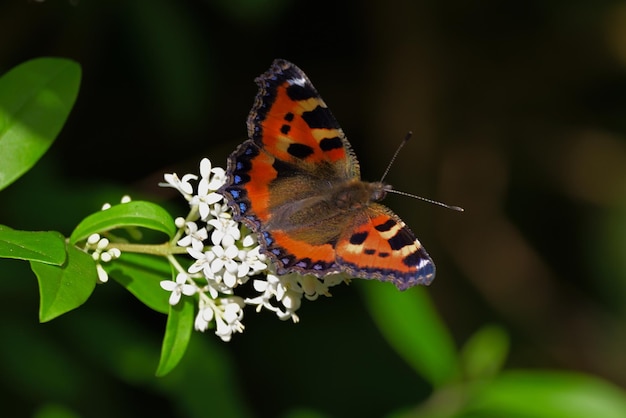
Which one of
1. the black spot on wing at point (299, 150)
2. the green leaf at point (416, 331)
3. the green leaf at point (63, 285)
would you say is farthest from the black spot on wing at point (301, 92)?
the green leaf at point (416, 331)

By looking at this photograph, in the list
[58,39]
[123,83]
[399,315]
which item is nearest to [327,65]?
[123,83]

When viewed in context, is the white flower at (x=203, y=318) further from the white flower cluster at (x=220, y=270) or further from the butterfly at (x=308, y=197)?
the butterfly at (x=308, y=197)

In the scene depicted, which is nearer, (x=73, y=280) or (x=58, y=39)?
(x=73, y=280)

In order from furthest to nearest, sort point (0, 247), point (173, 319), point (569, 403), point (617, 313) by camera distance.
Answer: point (617, 313), point (569, 403), point (173, 319), point (0, 247)

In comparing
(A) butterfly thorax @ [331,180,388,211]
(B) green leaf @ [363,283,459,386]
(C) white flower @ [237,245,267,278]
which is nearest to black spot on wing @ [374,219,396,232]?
(A) butterfly thorax @ [331,180,388,211]

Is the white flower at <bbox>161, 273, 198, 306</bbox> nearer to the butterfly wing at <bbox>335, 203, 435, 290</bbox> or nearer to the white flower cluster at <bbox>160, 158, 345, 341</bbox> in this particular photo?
the white flower cluster at <bbox>160, 158, 345, 341</bbox>

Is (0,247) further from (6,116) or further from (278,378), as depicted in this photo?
(278,378)

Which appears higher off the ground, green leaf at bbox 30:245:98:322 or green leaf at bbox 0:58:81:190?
green leaf at bbox 0:58:81:190
